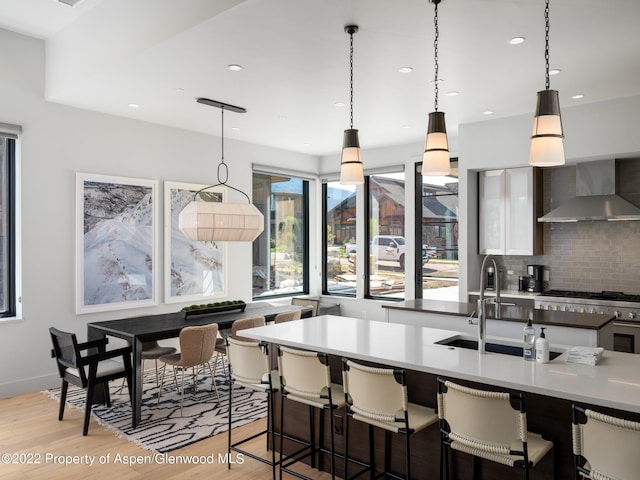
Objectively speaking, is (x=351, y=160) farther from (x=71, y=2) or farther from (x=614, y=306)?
(x=614, y=306)

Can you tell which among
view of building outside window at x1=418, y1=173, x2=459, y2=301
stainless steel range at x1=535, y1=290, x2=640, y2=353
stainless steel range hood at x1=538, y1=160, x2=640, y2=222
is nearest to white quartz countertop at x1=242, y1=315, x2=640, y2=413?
stainless steel range at x1=535, y1=290, x2=640, y2=353

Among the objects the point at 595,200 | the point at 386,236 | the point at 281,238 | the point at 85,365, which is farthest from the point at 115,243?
the point at 595,200

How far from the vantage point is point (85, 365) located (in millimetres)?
3869

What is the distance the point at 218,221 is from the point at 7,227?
85.2 inches

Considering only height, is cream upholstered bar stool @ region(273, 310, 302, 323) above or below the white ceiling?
below

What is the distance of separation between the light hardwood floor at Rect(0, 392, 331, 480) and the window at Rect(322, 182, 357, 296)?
425 cm

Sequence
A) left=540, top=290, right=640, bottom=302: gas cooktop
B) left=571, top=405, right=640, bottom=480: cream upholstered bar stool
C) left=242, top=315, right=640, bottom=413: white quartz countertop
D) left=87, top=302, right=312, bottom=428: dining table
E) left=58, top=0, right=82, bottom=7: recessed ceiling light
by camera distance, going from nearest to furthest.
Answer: left=571, top=405, right=640, bottom=480: cream upholstered bar stool
left=242, top=315, right=640, bottom=413: white quartz countertop
left=87, top=302, right=312, bottom=428: dining table
left=58, top=0, right=82, bottom=7: recessed ceiling light
left=540, top=290, right=640, bottom=302: gas cooktop

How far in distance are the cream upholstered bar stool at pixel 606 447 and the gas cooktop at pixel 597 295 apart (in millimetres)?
→ 3499

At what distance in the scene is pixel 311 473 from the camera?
10.1 feet

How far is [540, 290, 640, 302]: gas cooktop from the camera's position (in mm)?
4766

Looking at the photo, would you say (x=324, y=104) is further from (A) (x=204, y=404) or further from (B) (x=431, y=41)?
(A) (x=204, y=404)

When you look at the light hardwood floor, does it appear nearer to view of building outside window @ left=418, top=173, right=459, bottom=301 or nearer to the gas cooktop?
the gas cooktop

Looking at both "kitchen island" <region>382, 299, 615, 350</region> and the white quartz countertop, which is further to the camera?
"kitchen island" <region>382, 299, 615, 350</region>

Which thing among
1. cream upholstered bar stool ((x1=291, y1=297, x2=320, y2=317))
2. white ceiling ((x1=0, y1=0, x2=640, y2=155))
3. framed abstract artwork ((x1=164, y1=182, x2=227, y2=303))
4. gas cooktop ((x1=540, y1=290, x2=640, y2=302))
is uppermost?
white ceiling ((x1=0, y1=0, x2=640, y2=155))
